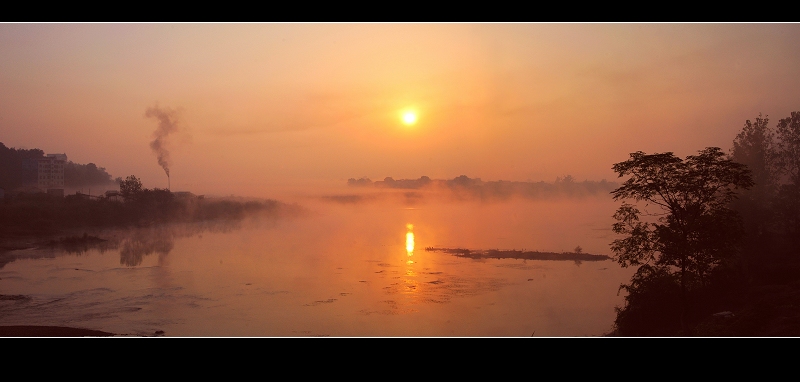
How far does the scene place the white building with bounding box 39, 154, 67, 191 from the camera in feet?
70.6

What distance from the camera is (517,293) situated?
19.3 m

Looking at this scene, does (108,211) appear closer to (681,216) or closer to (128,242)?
(128,242)

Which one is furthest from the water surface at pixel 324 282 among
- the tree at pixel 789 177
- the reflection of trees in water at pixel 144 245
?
the tree at pixel 789 177

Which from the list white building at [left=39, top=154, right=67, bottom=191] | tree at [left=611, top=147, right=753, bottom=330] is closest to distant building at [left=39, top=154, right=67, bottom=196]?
white building at [left=39, top=154, right=67, bottom=191]

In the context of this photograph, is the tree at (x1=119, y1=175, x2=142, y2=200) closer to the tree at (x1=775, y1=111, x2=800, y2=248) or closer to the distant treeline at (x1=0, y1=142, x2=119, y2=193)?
the distant treeline at (x1=0, y1=142, x2=119, y2=193)

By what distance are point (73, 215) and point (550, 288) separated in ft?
69.1

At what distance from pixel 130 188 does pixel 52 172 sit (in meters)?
3.29

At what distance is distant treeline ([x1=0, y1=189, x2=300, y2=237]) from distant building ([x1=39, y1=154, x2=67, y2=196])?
41cm

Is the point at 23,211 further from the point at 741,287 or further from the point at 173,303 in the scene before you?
the point at 741,287

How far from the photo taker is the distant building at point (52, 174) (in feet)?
70.8

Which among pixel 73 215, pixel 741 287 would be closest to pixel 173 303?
pixel 73 215

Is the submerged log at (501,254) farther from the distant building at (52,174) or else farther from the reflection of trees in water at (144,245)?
the distant building at (52,174)

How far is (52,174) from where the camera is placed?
22797 mm

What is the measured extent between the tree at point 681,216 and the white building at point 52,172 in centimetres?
2130
